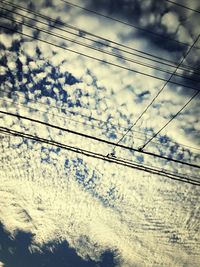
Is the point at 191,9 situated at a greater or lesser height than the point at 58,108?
greater

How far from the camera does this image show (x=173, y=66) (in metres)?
7.17

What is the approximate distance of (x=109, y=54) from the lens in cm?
795

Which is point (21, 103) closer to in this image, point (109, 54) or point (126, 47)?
point (109, 54)

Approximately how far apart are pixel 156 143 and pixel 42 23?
20.7 ft

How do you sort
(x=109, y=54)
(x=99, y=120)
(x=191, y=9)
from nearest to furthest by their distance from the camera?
(x=191, y=9) < (x=109, y=54) < (x=99, y=120)

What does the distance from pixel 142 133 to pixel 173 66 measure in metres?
3.50

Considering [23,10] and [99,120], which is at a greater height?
[23,10]

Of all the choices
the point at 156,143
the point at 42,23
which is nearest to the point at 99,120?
the point at 156,143

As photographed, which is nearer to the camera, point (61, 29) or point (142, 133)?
point (61, 29)

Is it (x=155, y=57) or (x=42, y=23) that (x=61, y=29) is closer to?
(x=42, y=23)

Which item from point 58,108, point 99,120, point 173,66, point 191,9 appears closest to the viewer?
point 191,9

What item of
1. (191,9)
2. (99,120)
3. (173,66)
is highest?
(191,9)

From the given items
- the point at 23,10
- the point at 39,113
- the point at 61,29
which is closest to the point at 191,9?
the point at 61,29

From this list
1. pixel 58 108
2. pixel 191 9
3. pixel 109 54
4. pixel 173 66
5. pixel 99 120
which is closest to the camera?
pixel 191 9
